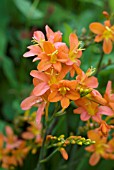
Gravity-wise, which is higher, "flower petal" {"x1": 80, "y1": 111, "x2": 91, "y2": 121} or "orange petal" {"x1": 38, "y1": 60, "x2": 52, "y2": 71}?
"orange petal" {"x1": 38, "y1": 60, "x2": 52, "y2": 71}

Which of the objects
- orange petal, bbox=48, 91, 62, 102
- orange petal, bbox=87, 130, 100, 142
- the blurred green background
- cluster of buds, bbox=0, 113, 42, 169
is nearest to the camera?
orange petal, bbox=48, 91, 62, 102

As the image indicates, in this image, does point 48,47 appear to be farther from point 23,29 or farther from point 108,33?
point 23,29

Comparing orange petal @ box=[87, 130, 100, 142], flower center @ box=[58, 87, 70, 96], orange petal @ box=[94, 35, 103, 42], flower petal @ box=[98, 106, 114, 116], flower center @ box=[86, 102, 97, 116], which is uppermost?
orange petal @ box=[94, 35, 103, 42]

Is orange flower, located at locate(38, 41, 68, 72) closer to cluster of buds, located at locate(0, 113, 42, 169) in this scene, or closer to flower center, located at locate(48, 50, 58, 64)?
flower center, located at locate(48, 50, 58, 64)

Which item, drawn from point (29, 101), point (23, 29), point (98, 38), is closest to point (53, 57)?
point (29, 101)

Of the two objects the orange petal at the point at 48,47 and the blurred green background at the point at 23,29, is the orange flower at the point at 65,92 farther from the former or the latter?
the blurred green background at the point at 23,29

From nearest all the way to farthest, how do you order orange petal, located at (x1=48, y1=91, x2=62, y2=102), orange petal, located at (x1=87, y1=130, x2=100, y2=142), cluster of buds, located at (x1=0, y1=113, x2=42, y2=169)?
orange petal, located at (x1=48, y1=91, x2=62, y2=102) → orange petal, located at (x1=87, y1=130, x2=100, y2=142) → cluster of buds, located at (x1=0, y1=113, x2=42, y2=169)

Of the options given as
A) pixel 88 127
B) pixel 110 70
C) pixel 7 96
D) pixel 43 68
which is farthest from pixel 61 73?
pixel 7 96

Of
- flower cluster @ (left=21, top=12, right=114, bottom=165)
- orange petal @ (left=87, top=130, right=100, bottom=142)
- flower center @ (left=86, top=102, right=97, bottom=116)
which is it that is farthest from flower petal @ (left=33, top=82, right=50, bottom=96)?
orange petal @ (left=87, top=130, right=100, bottom=142)
